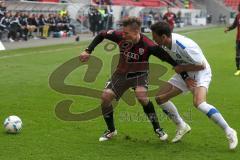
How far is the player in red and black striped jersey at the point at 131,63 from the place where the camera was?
7.13 m

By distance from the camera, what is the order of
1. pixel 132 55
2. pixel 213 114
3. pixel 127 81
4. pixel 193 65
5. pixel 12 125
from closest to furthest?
pixel 213 114 < pixel 193 65 < pixel 132 55 < pixel 127 81 < pixel 12 125

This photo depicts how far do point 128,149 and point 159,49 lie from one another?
143cm

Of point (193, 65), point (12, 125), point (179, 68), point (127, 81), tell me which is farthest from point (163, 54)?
point (12, 125)

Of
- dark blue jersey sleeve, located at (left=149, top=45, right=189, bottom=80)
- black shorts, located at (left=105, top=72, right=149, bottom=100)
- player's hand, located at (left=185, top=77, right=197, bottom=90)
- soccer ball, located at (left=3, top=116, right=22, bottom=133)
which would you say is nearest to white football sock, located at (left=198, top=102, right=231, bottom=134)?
player's hand, located at (left=185, top=77, right=197, bottom=90)

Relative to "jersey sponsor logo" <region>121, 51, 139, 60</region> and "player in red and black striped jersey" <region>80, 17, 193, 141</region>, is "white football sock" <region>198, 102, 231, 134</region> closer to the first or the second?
"player in red and black striped jersey" <region>80, 17, 193, 141</region>

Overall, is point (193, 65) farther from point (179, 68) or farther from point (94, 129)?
point (94, 129)

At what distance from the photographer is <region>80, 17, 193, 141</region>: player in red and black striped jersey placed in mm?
7129

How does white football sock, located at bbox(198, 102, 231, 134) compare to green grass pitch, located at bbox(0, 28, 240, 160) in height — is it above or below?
above

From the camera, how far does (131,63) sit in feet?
24.3

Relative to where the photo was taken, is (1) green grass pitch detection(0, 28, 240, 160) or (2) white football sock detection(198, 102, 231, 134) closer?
(1) green grass pitch detection(0, 28, 240, 160)

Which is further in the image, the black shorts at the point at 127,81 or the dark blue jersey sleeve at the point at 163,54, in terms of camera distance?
the black shorts at the point at 127,81

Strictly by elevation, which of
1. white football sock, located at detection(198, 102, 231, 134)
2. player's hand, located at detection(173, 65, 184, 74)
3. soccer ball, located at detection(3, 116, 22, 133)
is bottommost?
soccer ball, located at detection(3, 116, 22, 133)

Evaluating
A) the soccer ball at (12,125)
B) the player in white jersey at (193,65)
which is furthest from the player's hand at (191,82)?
the soccer ball at (12,125)

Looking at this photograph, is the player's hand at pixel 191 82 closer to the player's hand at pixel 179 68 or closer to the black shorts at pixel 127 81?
the player's hand at pixel 179 68
